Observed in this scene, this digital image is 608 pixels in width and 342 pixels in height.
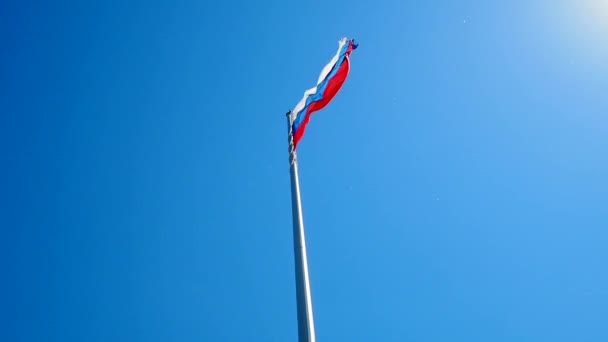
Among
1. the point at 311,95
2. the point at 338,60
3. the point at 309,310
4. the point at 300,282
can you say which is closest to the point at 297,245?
the point at 300,282

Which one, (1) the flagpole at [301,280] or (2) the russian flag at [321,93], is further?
(2) the russian flag at [321,93]

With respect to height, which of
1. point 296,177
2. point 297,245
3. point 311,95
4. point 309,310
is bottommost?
point 309,310

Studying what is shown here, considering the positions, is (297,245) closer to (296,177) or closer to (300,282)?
(300,282)

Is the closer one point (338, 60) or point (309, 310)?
point (309, 310)

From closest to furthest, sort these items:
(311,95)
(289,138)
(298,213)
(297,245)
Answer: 1. (297,245)
2. (298,213)
3. (289,138)
4. (311,95)

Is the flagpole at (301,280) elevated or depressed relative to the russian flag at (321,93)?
depressed

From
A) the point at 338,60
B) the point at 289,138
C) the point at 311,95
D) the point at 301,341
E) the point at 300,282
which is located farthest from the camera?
the point at 338,60

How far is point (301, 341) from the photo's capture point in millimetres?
6309

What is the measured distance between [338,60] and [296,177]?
587cm

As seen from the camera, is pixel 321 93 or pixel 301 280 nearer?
pixel 301 280

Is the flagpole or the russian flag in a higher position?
the russian flag

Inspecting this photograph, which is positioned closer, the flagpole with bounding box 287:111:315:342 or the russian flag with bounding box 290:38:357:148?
the flagpole with bounding box 287:111:315:342

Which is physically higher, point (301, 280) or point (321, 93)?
point (321, 93)

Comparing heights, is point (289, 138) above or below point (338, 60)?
below
